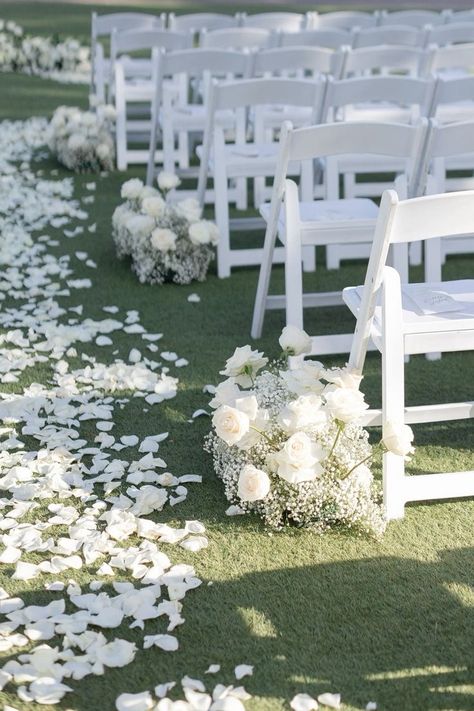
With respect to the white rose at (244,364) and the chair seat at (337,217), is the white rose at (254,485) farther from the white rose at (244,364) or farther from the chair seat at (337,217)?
the chair seat at (337,217)

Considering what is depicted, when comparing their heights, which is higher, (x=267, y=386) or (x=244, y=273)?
(x=267, y=386)

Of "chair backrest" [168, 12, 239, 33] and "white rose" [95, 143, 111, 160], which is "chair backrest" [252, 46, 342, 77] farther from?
"chair backrest" [168, 12, 239, 33]

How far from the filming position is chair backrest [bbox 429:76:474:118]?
529cm

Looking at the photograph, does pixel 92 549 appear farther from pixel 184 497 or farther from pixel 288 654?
pixel 288 654

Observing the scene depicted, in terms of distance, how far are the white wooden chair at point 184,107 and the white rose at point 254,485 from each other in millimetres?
3244

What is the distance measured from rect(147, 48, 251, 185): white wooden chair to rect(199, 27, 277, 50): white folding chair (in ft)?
0.82

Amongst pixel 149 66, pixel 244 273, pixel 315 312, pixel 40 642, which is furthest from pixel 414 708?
pixel 149 66

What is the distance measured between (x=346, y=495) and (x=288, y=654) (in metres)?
0.65

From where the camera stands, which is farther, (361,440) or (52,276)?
(52,276)

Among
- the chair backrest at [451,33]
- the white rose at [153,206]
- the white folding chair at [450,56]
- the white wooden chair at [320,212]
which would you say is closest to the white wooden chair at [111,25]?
the chair backrest at [451,33]

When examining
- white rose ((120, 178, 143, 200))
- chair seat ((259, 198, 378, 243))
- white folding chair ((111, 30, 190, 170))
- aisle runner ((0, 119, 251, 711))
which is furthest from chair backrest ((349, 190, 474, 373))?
white folding chair ((111, 30, 190, 170))

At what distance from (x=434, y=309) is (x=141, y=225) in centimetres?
246

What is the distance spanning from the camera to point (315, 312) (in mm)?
5293

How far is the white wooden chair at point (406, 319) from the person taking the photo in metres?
→ 3.10
